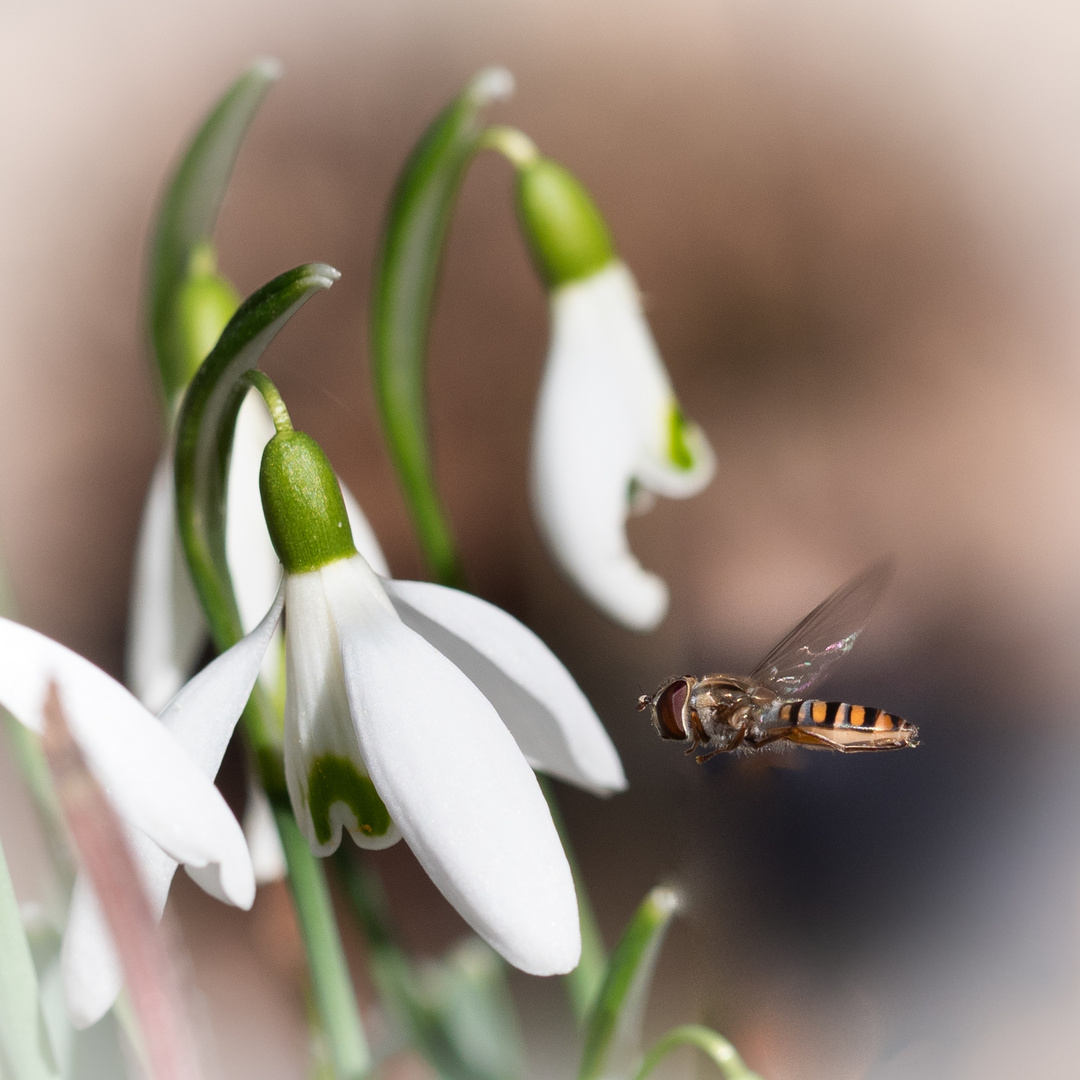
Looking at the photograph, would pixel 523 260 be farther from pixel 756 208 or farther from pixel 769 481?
pixel 769 481

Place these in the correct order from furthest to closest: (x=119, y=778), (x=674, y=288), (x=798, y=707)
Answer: (x=674, y=288) < (x=798, y=707) < (x=119, y=778)

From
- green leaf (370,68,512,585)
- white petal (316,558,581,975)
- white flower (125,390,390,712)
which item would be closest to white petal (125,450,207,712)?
white flower (125,390,390,712)

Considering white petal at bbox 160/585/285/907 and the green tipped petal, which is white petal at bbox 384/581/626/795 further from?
the green tipped petal

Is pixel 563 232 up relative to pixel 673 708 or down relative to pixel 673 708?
up

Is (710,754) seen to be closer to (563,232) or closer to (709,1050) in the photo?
(709,1050)

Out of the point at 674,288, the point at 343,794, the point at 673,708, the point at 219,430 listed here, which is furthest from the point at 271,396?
the point at 674,288

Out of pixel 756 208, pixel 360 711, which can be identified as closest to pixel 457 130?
pixel 360 711
